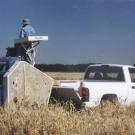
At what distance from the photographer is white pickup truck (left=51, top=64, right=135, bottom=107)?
13.3m

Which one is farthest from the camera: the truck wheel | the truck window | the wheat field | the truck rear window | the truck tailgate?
the truck window

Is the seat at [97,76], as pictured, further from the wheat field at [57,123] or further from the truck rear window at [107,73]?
the wheat field at [57,123]

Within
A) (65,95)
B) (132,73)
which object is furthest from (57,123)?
(132,73)

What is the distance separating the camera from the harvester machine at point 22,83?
465 inches

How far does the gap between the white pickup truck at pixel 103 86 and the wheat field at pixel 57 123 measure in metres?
1.75

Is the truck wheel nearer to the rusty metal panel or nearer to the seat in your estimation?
the seat

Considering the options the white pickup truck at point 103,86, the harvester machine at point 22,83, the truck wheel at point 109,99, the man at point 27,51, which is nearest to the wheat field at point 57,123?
the harvester machine at point 22,83

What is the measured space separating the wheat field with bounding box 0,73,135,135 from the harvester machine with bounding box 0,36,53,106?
A: 18.8 inches

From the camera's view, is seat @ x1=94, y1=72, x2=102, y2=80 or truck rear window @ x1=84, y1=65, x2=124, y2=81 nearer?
truck rear window @ x1=84, y1=65, x2=124, y2=81

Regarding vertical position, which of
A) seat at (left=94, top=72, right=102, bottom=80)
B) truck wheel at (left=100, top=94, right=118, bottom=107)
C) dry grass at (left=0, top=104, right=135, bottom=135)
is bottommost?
dry grass at (left=0, top=104, right=135, bottom=135)

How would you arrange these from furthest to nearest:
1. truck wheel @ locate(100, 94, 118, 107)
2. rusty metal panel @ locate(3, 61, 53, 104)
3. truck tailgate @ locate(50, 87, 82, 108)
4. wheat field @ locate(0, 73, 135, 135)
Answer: truck wheel @ locate(100, 94, 118, 107) < truck tailgate @ locate(50, 87, 82, 108) < rusty metal panel @ locate(3, 61, 53, 104) < wheat field @ locate(0, 73, 135, 135)

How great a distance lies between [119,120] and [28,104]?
240 cm

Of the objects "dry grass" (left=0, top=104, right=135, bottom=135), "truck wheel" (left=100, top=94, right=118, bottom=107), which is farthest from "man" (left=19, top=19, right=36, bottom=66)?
"dry grass" (left=0, top=104, right=135, bottom=135)

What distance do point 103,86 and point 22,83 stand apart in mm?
2460
